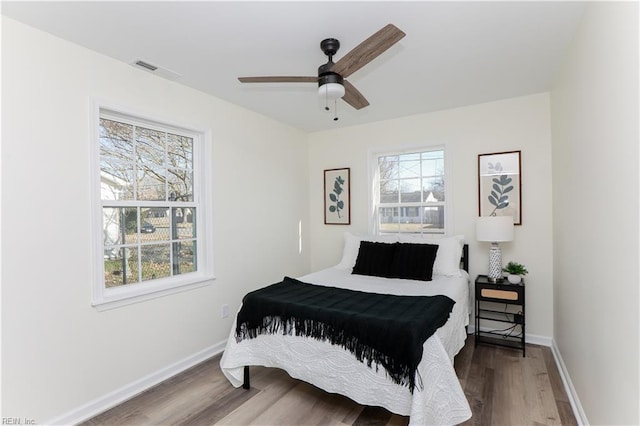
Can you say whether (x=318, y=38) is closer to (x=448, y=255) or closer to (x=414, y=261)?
(x=414, y=261)

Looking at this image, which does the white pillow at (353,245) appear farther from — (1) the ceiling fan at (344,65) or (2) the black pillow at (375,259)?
(1) the ceiling fan at (344,65)

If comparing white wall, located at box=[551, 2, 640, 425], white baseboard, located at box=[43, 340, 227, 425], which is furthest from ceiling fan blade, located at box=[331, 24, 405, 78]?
white baseboard, located at box=[43, 340, 227, 425]

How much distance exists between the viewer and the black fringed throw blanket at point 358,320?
74.4 inches

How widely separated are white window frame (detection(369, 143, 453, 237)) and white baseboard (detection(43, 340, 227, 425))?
7.82 feet

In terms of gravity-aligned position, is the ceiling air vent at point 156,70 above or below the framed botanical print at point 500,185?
above

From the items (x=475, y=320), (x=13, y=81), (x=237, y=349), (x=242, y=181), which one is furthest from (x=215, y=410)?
(x=475, y=320)

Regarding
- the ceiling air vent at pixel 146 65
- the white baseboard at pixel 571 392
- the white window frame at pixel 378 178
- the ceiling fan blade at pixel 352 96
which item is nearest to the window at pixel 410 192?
the white window frame at pixel 378 178

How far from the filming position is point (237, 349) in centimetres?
254

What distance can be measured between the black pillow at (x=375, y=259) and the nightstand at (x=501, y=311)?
869mm

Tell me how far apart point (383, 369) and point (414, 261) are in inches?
60.5

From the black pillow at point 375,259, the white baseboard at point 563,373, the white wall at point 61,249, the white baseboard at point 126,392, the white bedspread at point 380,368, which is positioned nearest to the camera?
the white bedspread at point 380,368

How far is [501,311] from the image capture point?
3.45 m

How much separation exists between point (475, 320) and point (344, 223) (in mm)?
1899

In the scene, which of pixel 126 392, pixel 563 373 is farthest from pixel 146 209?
pixel 563 373
